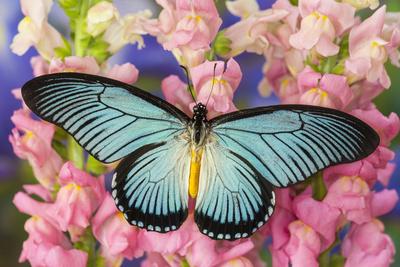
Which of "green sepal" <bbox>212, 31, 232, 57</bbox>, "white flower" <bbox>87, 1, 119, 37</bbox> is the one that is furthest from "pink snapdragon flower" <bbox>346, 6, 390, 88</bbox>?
"white flower" <bbox>87, 1, 119, 37</bbox>

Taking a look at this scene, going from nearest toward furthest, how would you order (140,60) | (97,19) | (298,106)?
(298,106) < (97,19) < (140,60)

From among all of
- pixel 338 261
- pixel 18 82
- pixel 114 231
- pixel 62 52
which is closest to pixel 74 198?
pixel 114 231

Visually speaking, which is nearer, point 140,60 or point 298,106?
point 298,106

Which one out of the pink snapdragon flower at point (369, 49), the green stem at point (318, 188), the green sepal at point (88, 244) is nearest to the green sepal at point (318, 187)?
the green stem at point (318, 188)

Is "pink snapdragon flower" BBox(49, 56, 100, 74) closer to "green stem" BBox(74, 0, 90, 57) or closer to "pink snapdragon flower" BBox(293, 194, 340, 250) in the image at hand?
"green stem" BBox(74, 0, 90, 57)

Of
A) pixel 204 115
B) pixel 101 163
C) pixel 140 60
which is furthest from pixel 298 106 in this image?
pixel 140 60

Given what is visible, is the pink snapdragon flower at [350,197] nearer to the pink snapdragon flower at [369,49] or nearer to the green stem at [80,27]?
the pink snapdragon flower at [369,49]

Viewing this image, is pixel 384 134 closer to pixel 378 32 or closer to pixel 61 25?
pixel 378 32
